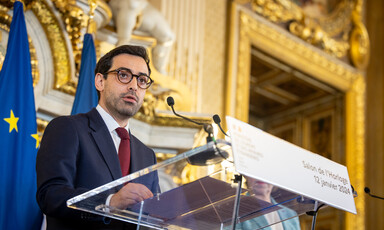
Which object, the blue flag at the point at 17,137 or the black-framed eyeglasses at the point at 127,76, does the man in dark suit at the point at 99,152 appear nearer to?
the black-framed eyeglasses at the point at 127,76

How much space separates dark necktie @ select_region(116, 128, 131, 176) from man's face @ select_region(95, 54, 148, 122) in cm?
5

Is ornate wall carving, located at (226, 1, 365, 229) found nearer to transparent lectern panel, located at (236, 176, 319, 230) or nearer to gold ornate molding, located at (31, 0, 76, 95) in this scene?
gold ornate molding, located at (31, 0, 76, 95)

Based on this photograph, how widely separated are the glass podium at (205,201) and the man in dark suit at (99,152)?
54 mm

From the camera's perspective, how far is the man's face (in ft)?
7.18

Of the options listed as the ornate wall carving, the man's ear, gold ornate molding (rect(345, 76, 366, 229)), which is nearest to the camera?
the man's ear

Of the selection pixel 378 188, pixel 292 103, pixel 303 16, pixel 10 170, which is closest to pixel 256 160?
pixel 10 170

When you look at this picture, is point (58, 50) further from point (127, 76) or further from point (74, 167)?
point (74, 167)

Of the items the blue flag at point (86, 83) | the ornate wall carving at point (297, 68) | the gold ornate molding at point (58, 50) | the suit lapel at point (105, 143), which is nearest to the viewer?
the suit lapel at point (105, 143)

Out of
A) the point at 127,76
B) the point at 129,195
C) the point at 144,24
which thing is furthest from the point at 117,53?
the point at 144,24

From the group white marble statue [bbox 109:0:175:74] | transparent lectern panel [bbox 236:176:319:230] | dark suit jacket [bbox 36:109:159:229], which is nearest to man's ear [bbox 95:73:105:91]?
dark suit jacket [bbox 36:109:159:229]

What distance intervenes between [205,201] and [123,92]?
1.85 feet

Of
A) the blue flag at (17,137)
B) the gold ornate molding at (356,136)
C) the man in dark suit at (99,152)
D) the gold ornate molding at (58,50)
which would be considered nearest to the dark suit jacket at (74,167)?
the man in dark suit at (99,152)

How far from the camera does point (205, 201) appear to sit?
1918mm

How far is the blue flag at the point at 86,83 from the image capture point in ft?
12.4
